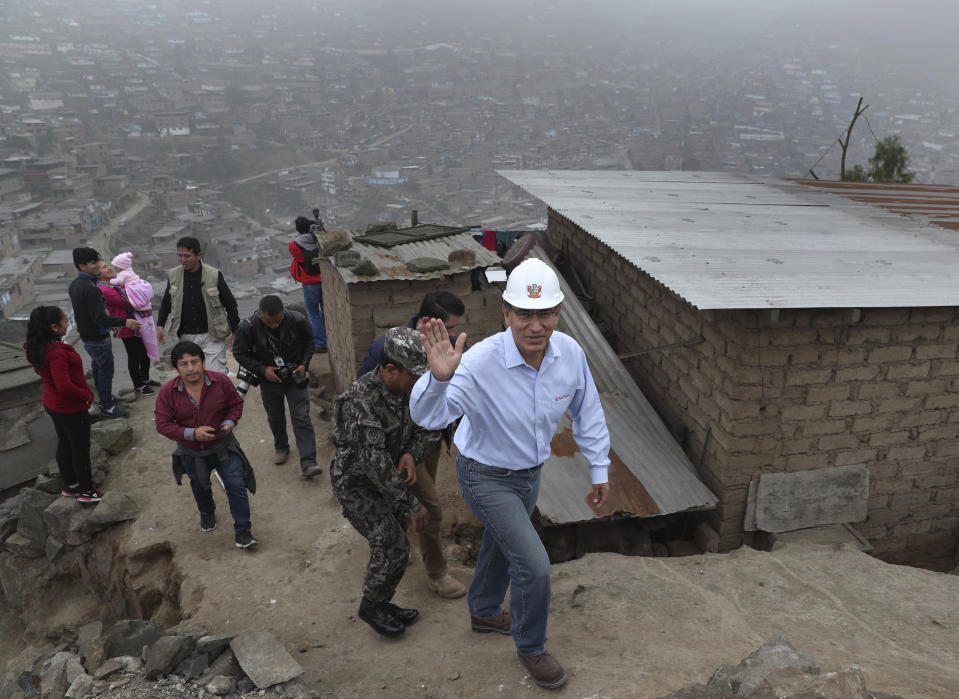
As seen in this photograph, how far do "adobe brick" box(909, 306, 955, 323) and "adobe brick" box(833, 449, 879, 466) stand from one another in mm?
1199

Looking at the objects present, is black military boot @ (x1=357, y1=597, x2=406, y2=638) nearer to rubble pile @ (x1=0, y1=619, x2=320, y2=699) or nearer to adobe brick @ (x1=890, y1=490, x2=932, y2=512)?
rubble pile @ (x1=0, y1=619, x2=320, y2=699)

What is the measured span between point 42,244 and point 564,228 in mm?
40142

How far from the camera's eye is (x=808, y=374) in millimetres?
4977

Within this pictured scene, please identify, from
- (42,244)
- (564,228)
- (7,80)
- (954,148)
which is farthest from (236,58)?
(564,228)

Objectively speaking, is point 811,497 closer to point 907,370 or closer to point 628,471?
point 907,370

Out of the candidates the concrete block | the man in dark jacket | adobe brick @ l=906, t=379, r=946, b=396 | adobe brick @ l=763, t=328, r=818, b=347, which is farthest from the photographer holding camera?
adobe brick @ l=906, t=379, r=946, b=396

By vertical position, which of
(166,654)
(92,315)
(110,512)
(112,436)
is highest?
(92,315)

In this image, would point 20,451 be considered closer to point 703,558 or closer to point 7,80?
point 703,558

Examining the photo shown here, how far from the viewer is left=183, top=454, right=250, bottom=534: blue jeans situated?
4.88m

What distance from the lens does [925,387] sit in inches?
206

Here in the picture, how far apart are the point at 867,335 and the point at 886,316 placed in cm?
20

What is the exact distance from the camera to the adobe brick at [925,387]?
521cm

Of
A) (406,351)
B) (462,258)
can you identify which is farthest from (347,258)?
(406,351)

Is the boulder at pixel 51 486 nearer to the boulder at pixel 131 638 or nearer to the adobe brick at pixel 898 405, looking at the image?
the boulder at pixel 131 638
